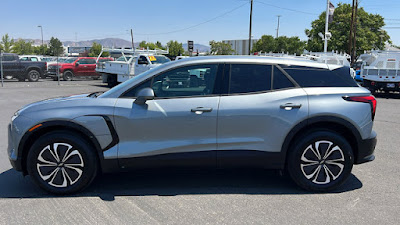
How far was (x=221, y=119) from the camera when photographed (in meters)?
4.23

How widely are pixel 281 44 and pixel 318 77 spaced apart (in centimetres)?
6609

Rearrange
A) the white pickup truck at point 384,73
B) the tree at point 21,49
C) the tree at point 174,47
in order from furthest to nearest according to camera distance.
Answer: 1. the tree at point 21,49
2. the tree at point 174,47
3. the white pickup truck at point 384,73

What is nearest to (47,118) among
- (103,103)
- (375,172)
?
(103,103)

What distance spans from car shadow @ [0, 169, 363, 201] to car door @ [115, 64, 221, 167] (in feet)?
0.99

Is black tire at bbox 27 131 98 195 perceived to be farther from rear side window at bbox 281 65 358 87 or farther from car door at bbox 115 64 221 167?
rear side window at bbox 281 65 358 87

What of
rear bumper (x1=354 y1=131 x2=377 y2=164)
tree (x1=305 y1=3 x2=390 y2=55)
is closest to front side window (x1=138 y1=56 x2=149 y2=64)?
rear bumper (x1=354 y1=131 x2=377 y2=164)

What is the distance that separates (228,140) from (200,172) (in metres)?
1.12

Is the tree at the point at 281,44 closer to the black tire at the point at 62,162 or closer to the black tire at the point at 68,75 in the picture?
the black tire at the point at 68,75

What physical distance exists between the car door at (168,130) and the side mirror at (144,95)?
0.21 ft

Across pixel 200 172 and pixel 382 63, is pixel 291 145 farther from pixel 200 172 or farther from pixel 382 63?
pixel 382 63

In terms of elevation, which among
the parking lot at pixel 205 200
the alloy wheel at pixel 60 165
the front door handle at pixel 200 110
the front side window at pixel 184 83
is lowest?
the parking lot at pixel 205 200

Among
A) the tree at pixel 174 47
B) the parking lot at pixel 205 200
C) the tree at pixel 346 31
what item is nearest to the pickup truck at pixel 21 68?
the parking lot at pixel 205 200

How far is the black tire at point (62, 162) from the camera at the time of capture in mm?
4176

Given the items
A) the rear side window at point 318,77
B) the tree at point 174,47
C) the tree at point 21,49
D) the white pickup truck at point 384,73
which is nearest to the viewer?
the rear side window at point 318,77
